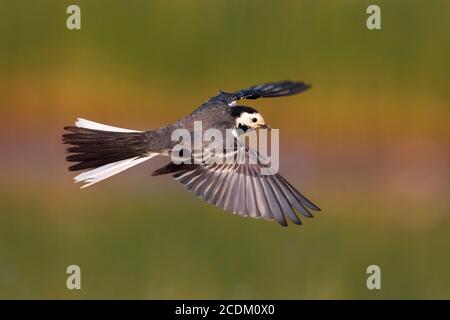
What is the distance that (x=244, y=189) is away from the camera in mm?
4969

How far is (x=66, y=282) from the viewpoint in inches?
261

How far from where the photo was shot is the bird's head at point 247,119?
5.11 m

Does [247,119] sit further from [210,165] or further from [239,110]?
[210,165]

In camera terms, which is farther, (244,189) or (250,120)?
(250,120)

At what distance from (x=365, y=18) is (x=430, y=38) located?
27.0 inches

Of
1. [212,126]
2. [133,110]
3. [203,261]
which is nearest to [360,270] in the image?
[203,261]

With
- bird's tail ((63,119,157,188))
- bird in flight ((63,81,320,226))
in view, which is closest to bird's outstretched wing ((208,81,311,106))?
bird in flight ((63,81,320,226))

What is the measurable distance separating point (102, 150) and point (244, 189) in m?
0.66

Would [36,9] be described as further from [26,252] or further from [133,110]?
[26,252]

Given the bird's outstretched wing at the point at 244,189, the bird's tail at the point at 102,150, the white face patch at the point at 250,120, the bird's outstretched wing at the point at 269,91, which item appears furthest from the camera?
the white face patch at the point at 250,120

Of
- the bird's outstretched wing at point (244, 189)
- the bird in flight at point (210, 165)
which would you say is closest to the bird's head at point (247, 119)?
the bird in flight at point (210, 165)

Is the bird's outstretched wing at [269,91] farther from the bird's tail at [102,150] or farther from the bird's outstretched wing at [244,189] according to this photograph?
the bird's tail at [102,150]

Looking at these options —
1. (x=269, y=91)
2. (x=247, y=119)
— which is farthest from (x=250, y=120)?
(x=269, y=91)

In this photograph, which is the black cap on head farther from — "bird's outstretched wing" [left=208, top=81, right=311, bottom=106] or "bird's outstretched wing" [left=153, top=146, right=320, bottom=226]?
"bird's outstretched wing" [left=153, top=146, right=320, bottom=226]
